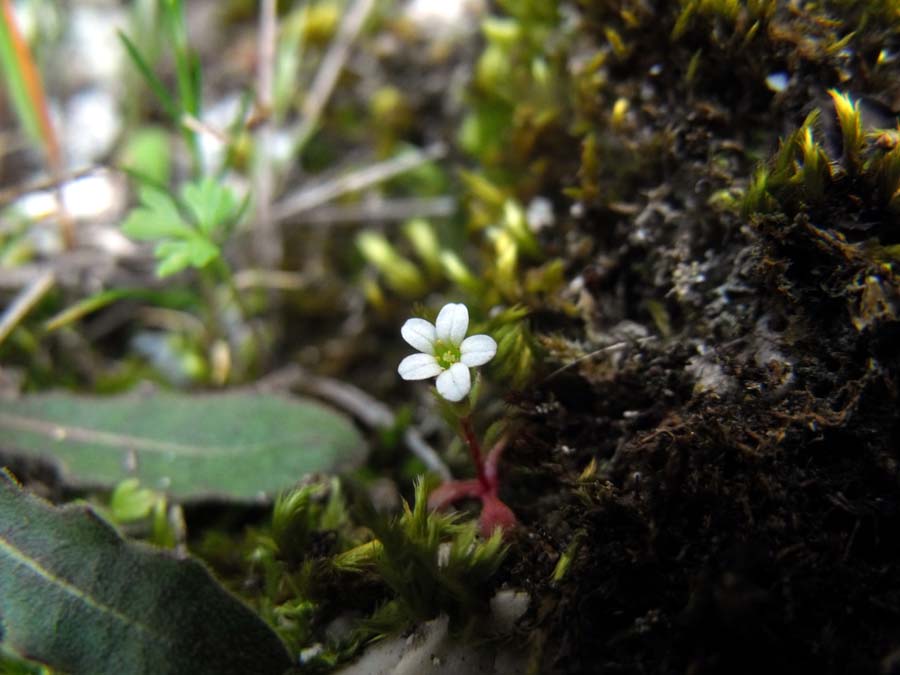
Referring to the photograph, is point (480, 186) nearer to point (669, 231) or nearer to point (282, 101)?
point (669, 231)

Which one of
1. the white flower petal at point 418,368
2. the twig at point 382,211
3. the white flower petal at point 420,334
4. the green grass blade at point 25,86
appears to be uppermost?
the green grass blade at point 25,86

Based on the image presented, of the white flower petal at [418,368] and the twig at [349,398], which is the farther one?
the twig at [349,398]

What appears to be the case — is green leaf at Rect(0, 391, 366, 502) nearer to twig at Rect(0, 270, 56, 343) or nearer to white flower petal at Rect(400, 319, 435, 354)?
twig at Rect(0, 270, 56, 343)

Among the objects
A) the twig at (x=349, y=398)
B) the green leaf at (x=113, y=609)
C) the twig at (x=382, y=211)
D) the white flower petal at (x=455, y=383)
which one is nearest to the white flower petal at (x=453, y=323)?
the white flower petal at (x=455, y=383)

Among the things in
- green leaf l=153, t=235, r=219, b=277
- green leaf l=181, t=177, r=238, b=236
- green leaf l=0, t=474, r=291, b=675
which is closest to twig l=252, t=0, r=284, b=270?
green leaf l=181, t=177, r=238, b=236

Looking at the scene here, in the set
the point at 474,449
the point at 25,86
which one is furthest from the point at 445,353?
the point at 25,86

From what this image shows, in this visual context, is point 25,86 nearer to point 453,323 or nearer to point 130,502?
point 130,502

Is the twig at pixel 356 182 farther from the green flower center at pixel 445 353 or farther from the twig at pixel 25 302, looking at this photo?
the green flower center at pixel 445 353

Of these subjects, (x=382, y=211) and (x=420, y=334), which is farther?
(x=382, y=211)
